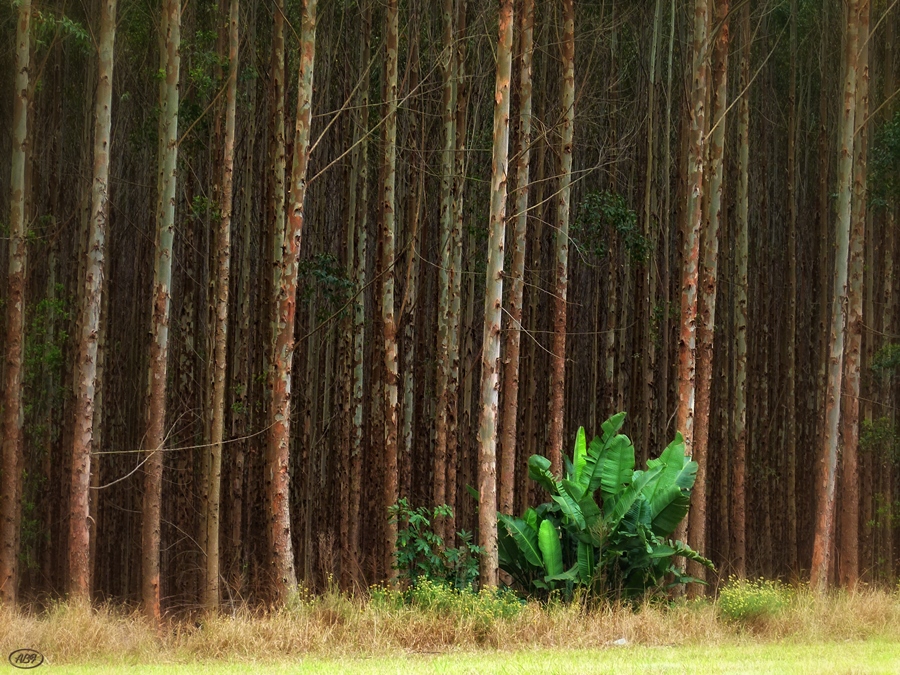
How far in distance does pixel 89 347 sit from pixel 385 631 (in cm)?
553

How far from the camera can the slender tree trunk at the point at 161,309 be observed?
46.5 ft

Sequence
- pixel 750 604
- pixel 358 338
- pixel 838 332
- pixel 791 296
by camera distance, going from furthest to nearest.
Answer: pixel 791 296 < pixel 358 338 < pixel 838 332 < pixel 750 604

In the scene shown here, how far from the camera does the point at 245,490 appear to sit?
21.8 m

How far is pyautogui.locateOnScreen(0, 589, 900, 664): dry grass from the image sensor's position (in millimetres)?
9828

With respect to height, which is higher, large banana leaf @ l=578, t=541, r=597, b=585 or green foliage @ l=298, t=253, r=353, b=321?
green foliage @ l=298, t=253, r=353, b=321

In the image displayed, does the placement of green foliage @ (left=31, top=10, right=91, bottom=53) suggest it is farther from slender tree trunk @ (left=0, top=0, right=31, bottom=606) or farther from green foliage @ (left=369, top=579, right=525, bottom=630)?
green foliage @ (left=369, top=579, right=525, bottom=630)

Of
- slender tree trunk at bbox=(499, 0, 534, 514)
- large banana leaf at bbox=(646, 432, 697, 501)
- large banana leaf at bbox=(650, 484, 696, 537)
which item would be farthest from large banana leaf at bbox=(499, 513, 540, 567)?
slender tree trunk at bbox=(499, 0, 534, 514)

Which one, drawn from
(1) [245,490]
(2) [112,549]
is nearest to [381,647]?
(1) [245,490]

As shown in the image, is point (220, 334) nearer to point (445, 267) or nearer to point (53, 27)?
point (445, 267)

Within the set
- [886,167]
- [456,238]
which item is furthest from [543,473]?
[886,167]

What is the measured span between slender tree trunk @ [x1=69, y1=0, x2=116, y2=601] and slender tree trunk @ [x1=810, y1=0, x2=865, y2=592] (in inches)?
395

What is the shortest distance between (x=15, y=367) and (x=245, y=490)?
7725 mm

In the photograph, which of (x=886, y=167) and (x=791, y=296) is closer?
(x=886, y=167)

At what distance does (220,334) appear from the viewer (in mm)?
15688
